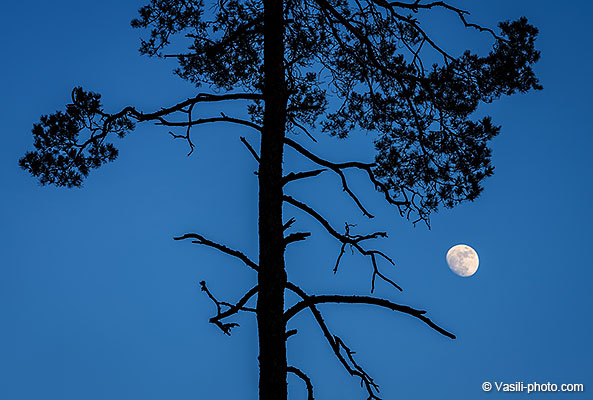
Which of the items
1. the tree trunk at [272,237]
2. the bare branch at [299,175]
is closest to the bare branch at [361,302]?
the tree trunk at [272,237]

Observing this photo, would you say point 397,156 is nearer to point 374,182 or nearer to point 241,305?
point 374,182

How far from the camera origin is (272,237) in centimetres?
571

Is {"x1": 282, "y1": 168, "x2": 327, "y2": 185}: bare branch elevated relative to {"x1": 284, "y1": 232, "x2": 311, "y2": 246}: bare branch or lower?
elevated

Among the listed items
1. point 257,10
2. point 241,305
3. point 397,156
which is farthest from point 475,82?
point 241,305

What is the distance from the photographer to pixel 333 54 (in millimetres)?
8617

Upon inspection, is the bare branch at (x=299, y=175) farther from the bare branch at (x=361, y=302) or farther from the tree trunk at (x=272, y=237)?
the bare branch at (x=361, y=302)

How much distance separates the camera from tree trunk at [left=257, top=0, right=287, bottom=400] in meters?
5.54

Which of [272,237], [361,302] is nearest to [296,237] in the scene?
[272,237]

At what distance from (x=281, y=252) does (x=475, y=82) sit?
3778mm

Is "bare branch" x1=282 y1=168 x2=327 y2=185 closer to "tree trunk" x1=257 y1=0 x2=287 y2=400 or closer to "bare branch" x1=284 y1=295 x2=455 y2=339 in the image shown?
"tree trunk" x1=257 y1=0 x2=287 y2=400

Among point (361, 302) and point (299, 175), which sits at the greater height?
point (299, 175)

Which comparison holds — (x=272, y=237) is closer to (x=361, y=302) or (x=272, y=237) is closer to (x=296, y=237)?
(x=296, y=237)

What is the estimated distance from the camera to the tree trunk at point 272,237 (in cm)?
554

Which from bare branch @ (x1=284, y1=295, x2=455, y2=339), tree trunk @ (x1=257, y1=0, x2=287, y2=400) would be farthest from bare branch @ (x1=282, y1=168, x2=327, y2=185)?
bare branch @ (x1=284, y1=295, x2=455, y2=339)
